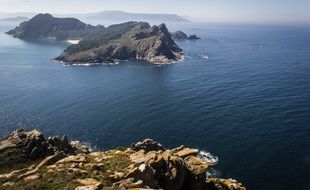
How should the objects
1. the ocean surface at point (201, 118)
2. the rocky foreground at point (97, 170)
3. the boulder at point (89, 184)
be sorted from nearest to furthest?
the boulder at point (89, 184), the rocky foreground at point (97, 170), the ocean surface at point (201, 118)

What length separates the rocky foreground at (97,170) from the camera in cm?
4784

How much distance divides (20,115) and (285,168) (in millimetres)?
105619

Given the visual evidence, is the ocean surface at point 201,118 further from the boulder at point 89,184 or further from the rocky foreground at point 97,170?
the boulder at point 89,184

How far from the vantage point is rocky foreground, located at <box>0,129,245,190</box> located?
157 ft

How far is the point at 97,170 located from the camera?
53438mm

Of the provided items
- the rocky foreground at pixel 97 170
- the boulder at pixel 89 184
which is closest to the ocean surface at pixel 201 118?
the rocky foreground at pixel 97 170

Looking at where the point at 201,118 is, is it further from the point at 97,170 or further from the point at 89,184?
the point at 89,184

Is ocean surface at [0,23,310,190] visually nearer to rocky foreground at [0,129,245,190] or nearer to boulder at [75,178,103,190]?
rocky foreground at [0,129,245,190]

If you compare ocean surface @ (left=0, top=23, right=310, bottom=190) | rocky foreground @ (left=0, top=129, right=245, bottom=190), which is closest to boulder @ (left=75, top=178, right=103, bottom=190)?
rocky foreground @ (left=0, top=129, right=245, bottom=190)

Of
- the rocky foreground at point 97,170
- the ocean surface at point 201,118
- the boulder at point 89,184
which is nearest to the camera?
the boulder at point 89,184

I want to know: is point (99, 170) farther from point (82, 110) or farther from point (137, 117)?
point (82, 110)

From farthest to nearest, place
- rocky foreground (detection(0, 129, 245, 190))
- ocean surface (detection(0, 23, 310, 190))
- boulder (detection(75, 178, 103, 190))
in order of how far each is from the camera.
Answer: ocean surface (detection(0, 23, 310, 190)) < rocky foreground (detection(0, 129, 245, 190)) < boulder (detection(75, 178, 103, 190))

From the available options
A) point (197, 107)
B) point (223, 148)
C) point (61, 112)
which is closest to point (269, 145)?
point (223, 148)

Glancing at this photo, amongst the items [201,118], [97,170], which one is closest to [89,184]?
[97,170]
